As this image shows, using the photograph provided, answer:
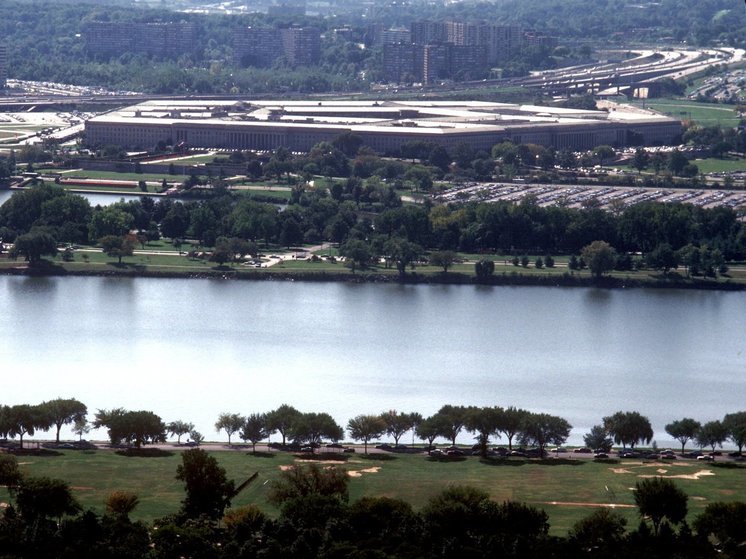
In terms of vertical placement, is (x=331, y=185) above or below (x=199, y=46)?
below

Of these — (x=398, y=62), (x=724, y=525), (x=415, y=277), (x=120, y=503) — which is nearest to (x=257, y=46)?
(x=398, y=62)

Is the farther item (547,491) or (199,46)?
(199,46)

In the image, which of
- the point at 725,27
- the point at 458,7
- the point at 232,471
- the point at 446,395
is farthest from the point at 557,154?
the point at 458,7

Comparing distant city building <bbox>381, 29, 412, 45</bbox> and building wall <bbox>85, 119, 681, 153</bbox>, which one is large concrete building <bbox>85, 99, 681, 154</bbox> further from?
distant city building <bbox>381, 29, 412, 45</bbox>

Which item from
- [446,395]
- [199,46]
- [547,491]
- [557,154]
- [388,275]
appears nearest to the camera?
[547,491]

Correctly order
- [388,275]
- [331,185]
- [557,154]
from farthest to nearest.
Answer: [557,154]
[331,185]
[388,275]

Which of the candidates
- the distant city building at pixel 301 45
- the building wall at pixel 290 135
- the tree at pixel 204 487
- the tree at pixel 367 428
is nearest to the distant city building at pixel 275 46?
the distant city building at pixel 301 45

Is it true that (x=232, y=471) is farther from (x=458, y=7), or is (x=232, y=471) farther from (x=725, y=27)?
(x=458, y=7)
